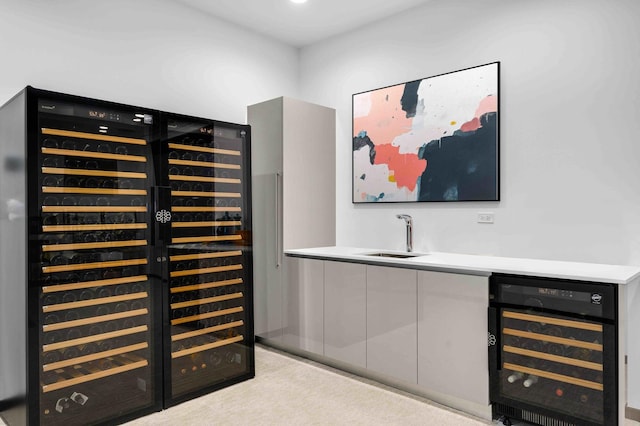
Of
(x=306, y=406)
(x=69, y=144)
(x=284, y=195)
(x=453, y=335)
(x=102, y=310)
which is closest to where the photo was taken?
(x=69, y=144)

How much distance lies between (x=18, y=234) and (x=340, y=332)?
219 centimetres

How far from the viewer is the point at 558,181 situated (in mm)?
2914

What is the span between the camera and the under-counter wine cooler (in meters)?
2.19

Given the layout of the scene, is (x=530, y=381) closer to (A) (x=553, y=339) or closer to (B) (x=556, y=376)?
(B) (x=556, y=376)

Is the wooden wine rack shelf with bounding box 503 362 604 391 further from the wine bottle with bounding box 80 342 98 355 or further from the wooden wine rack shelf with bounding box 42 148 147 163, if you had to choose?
the wooden wine rack shelf with bounding box 42 148 147 163

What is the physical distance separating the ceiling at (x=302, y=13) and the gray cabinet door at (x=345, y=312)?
2.14 metres

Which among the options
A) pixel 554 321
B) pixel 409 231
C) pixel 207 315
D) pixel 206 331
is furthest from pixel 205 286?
pixel 554 321

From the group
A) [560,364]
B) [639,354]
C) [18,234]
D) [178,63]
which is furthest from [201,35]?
[639,354]

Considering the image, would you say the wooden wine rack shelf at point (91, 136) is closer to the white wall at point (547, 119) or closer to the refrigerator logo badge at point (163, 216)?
the refrigerator logo badge at point (163, 216)

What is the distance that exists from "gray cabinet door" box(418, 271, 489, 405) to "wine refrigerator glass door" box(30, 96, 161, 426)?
1725 millimetres

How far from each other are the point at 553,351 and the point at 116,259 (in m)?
2.53

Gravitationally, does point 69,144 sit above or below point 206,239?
above

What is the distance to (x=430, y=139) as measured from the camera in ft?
11.5

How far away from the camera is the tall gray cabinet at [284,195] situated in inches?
149
